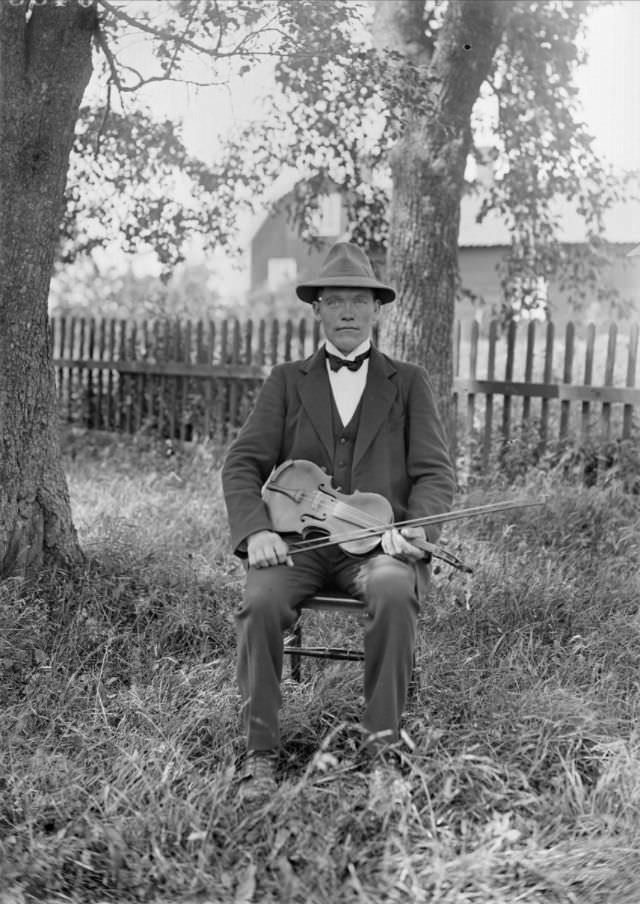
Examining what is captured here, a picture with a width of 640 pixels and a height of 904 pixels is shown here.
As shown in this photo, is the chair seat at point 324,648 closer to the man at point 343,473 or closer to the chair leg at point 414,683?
the man at point 343,473

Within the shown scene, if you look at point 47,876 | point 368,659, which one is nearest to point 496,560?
point 368,659

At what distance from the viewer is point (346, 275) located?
412 centimetres

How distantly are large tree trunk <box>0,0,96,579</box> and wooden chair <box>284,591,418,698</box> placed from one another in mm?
1428

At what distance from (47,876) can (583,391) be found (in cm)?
650

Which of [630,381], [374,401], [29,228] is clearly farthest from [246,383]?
[374,401]

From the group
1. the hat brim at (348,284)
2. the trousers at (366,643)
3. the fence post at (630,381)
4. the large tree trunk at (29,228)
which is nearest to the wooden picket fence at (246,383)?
the fence post at (630,381)

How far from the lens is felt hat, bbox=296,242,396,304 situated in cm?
408

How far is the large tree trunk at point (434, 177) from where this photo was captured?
762cm

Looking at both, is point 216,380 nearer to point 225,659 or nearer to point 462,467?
point 462,467

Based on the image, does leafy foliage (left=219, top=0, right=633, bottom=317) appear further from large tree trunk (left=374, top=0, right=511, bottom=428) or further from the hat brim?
the hat brim

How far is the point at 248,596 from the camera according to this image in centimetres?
373

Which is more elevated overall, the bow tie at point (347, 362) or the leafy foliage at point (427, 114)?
the leafy foliage at point (427, 114)

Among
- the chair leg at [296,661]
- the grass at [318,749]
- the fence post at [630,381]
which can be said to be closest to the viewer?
the grass at [318,749]

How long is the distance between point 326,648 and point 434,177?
4.43 m
